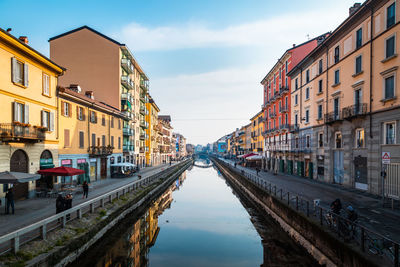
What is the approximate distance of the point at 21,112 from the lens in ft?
57.2

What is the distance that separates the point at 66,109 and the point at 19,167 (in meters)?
7.89

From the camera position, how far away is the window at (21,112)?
1683cm

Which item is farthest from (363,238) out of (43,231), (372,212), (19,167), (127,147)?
(127,147)

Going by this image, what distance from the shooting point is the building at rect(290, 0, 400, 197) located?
56.1 ft

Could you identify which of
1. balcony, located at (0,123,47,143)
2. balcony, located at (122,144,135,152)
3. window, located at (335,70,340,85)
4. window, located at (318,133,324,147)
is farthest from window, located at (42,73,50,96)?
window, located at (318,133,324,147)

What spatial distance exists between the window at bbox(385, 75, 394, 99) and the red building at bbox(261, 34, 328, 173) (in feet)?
65.8

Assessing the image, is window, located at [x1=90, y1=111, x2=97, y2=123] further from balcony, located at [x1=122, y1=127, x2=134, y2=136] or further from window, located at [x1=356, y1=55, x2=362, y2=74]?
window, located at [x1=356, y1=55, x2=362, y2=74]

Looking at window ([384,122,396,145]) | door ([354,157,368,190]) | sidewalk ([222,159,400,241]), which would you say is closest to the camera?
sidewalk ([222,159,400,241])

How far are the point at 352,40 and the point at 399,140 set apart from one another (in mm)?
10559

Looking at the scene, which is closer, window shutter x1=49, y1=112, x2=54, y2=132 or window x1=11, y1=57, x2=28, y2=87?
window x1=11, y1=57, x2=28, y2=87

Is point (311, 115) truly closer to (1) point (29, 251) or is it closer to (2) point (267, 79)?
(2) point (267, 79)

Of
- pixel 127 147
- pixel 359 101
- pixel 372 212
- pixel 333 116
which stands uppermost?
pixel 359 101

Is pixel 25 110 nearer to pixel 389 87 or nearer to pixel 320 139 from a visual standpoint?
pixel 389 87

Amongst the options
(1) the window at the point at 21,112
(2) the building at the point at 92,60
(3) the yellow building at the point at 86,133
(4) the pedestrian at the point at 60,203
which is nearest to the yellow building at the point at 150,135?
(2) the building at the point at 92,60
